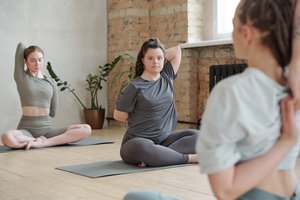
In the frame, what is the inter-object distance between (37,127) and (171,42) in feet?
6.52

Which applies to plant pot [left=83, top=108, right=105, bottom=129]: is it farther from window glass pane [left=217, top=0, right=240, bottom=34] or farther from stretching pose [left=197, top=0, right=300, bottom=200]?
stretching pose [left=197, top=0, right=300, bottom=200]

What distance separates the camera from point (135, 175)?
2709 mm

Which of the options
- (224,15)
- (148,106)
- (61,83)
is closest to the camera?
(148,106)

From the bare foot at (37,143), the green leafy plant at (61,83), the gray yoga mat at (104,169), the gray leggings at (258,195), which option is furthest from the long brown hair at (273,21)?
the green leafy plant at (61,83)

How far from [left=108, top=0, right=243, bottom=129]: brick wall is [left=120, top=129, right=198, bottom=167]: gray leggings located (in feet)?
5.81

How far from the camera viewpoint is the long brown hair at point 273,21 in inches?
30.9

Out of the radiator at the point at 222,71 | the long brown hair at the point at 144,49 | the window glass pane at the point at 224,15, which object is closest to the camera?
the long brown hair at the point at 144,49

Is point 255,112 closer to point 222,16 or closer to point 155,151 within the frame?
point 155,151

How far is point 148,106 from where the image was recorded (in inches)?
119

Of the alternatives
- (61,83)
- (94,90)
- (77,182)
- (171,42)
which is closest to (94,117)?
(94,90)

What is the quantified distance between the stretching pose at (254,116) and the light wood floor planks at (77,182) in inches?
53.3

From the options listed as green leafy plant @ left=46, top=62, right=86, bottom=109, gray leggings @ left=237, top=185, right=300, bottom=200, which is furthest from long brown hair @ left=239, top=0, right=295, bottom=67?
green leafy plant @ left=46, top=62, right=86, bottom=109

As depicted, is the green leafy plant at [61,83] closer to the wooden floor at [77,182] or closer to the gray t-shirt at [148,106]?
the wooden floor at [77,182]

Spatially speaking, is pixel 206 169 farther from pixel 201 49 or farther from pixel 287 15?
pixel 201 49
